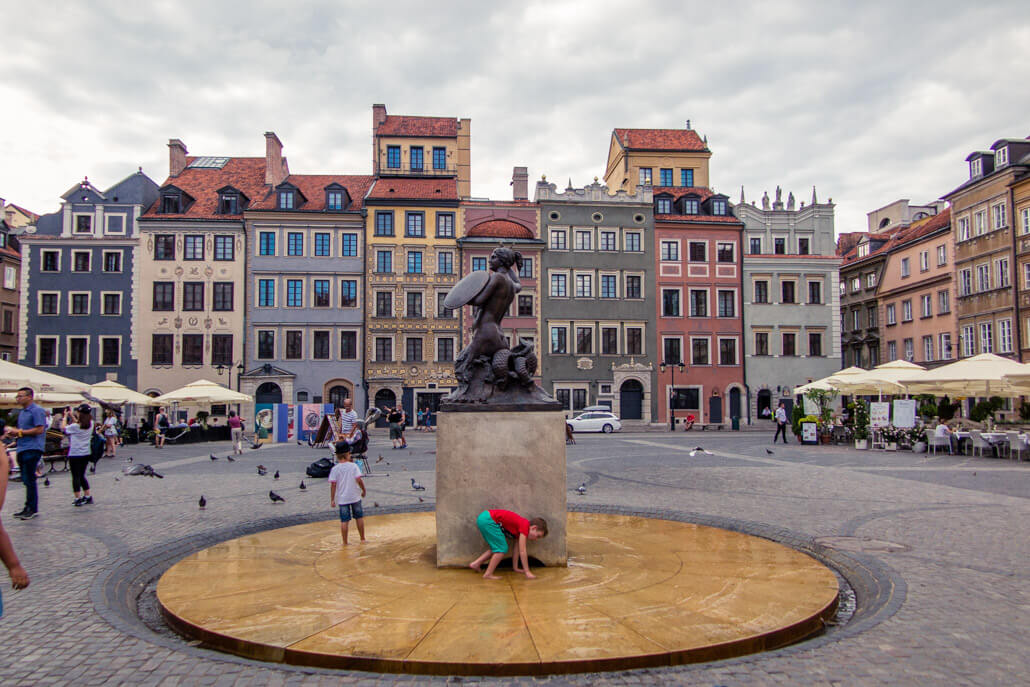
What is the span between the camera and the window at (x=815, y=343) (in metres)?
48.3

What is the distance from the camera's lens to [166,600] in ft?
20.9

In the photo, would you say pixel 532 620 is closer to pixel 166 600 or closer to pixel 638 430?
pixel 166 600

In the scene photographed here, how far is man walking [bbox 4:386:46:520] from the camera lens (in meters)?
10.8

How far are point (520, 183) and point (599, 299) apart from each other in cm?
957

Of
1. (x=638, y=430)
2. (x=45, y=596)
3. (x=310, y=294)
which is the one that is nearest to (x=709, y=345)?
(x=638, y=430)

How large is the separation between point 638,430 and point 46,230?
3693 cm

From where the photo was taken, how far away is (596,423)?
129ft

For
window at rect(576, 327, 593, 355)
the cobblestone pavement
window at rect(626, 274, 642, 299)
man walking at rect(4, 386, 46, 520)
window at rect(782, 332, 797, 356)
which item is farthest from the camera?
window at rect(782, 332, 797, 356)

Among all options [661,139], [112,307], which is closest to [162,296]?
[112,307]

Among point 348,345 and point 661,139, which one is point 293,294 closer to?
point 348,345

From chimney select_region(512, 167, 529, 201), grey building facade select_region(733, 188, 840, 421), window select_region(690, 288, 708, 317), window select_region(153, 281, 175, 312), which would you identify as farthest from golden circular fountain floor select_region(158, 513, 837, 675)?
chimney select_region(512, 167, 529, 201)

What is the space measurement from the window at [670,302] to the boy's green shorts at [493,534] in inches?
1627

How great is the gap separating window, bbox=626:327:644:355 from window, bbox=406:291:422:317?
13.1 m

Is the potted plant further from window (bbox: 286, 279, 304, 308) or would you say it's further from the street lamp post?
window (bbox: 286, 279, 304, 308)
